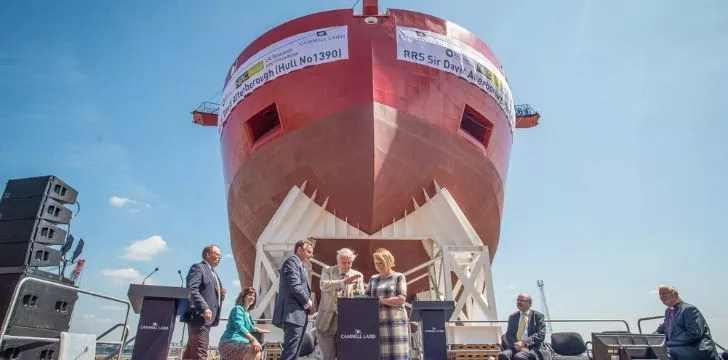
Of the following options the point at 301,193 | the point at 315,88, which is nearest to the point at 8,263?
the point at 301,193

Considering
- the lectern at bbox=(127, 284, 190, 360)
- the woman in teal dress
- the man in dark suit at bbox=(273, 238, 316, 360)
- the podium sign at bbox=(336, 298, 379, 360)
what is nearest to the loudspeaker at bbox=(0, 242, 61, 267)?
the lectern at bbox=(127, 284, 190, 360)

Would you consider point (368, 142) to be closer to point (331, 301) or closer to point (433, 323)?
point (433, 323)

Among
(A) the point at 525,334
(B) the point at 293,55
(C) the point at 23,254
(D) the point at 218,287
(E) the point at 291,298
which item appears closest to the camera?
(E) the point at 291,298

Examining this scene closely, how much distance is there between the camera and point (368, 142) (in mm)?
9289

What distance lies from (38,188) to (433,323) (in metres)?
5.22

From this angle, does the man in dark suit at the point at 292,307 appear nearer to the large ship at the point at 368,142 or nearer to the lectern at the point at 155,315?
the lectern at the point at 155,315

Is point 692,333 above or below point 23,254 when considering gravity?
below

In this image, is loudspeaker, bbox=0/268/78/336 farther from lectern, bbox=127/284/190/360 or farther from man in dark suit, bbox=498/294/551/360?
man in dark suit, bbox=498/294/551/360

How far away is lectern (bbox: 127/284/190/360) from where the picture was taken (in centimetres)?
468

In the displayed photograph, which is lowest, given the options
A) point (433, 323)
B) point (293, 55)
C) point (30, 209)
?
point (433, 323)

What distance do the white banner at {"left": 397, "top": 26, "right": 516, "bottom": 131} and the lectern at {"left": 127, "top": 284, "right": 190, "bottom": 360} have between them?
7121mm

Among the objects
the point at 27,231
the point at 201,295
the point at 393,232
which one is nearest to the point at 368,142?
the point at 393,232

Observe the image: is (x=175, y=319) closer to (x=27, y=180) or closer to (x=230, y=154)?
(x=27, y=180)

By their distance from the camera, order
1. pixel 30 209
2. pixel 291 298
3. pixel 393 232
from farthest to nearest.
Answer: pixel 393 232, pixel 30 209, pixel 291 298
